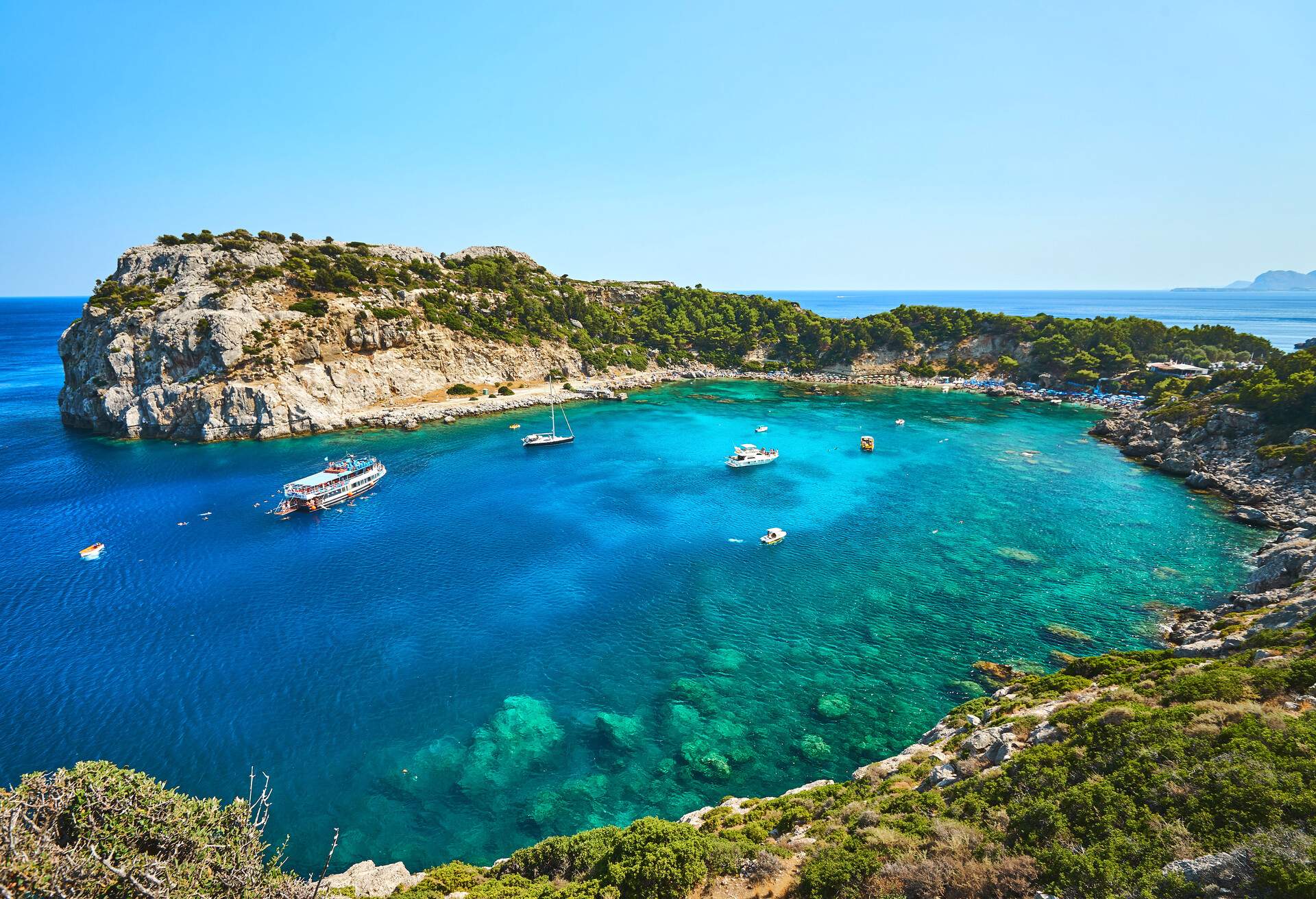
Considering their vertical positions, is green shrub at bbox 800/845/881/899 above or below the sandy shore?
below

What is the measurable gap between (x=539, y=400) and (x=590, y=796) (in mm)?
97945

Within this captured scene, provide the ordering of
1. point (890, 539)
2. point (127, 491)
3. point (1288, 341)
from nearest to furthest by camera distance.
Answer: point (890, 539), point (127, 491), point (1288, 341)

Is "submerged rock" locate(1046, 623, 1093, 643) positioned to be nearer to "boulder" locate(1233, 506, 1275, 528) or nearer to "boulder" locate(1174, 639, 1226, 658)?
Answer: "boulder" locate(1174, 639, 1226, 658)

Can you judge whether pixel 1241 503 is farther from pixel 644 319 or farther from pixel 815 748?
pixel 644 319

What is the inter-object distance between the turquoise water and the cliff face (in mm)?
14137

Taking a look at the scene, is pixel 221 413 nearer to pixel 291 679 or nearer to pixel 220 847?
pixel 291 679

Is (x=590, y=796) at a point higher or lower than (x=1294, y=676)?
lower

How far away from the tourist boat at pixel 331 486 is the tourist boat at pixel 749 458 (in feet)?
157

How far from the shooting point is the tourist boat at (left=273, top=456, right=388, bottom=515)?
62438 millimetres

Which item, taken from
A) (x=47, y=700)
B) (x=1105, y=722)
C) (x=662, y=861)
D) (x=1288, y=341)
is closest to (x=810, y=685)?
(x=1105, y=722)

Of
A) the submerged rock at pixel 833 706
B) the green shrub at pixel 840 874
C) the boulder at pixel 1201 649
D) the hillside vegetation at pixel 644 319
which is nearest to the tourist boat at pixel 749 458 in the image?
the submerged rock at pixel 833 706

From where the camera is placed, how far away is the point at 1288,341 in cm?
17350

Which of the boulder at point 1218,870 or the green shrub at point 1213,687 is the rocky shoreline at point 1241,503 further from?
the boulder at point 1218,870

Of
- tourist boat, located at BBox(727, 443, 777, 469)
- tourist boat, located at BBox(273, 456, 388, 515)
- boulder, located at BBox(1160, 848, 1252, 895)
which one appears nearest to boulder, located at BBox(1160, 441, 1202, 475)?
tourist boat, located at BBox(727, 443, 777, 469)
